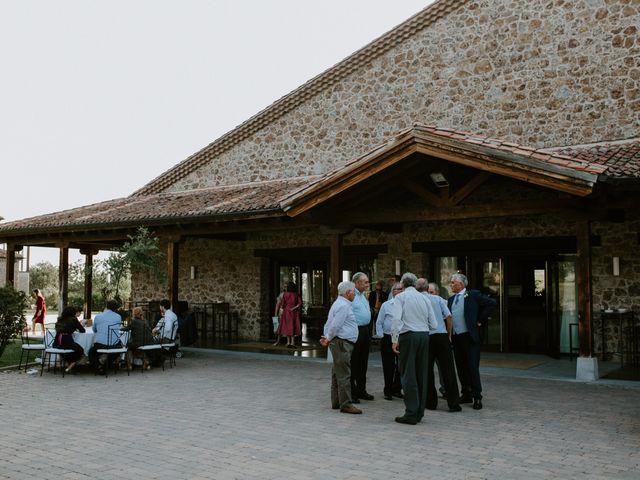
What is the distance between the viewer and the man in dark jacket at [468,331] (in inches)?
292

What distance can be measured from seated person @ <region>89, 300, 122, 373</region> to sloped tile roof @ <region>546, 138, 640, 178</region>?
7484 mm

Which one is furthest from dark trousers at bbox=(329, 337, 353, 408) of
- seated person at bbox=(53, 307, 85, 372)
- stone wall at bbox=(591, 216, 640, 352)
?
stone wall at bbox=(591, 216, 640, 352)

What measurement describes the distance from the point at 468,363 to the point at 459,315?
0.57m

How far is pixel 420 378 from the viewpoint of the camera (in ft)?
22.3

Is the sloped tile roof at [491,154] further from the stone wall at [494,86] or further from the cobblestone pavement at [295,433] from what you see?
the stone wall at [494,86]

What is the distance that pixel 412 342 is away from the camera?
676 centimetres

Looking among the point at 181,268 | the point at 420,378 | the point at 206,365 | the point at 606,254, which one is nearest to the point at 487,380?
the point at 420,378

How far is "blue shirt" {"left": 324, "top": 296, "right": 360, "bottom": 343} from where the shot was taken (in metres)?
7.23

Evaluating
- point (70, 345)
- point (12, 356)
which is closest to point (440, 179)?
point (70, 345)

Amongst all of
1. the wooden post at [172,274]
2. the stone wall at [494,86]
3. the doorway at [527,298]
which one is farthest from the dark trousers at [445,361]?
the wooden post at [172,274]

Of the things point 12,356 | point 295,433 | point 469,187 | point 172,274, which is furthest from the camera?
point 172,274

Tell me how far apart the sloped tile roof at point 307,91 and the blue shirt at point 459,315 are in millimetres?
8281

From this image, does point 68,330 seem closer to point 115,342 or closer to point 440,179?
point 115,342

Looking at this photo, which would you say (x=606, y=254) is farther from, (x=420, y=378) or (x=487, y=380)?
(x=420, y=378)
